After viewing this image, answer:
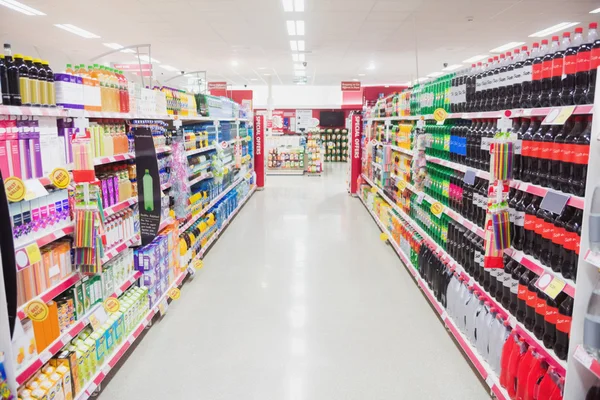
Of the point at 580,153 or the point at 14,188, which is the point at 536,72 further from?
the point at 14,188

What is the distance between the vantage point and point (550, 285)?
2271 mm

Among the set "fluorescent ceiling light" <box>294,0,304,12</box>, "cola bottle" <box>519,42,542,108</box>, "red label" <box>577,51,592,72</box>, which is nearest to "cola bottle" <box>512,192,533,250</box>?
"cola bottle" <box>519,42,542,108</box>

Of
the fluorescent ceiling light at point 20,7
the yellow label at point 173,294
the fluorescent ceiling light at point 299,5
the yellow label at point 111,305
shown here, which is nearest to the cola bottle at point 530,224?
the yellow label at point 111,305

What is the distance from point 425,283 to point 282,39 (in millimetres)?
8726

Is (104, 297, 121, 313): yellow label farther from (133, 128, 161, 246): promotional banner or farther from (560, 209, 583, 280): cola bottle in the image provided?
(560, 209, 583, 280): cola bottle

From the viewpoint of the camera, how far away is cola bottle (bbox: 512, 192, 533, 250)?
2742 millimetres

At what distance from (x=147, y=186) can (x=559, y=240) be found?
3.08 metres

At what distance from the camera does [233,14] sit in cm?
904

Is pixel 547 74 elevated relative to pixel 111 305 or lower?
elevated

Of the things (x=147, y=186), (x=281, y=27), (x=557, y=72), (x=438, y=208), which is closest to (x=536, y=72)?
(x=557, y=72)

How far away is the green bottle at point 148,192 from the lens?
12.6 feet

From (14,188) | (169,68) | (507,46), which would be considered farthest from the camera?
(169,68)

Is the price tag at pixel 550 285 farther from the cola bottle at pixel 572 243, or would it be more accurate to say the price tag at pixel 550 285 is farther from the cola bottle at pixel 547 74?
the cola bottle at pixel 547 74

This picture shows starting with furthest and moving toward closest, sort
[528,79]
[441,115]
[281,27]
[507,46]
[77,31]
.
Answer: [507,46], [77,31], [281,27], [441,115], [528,79]
